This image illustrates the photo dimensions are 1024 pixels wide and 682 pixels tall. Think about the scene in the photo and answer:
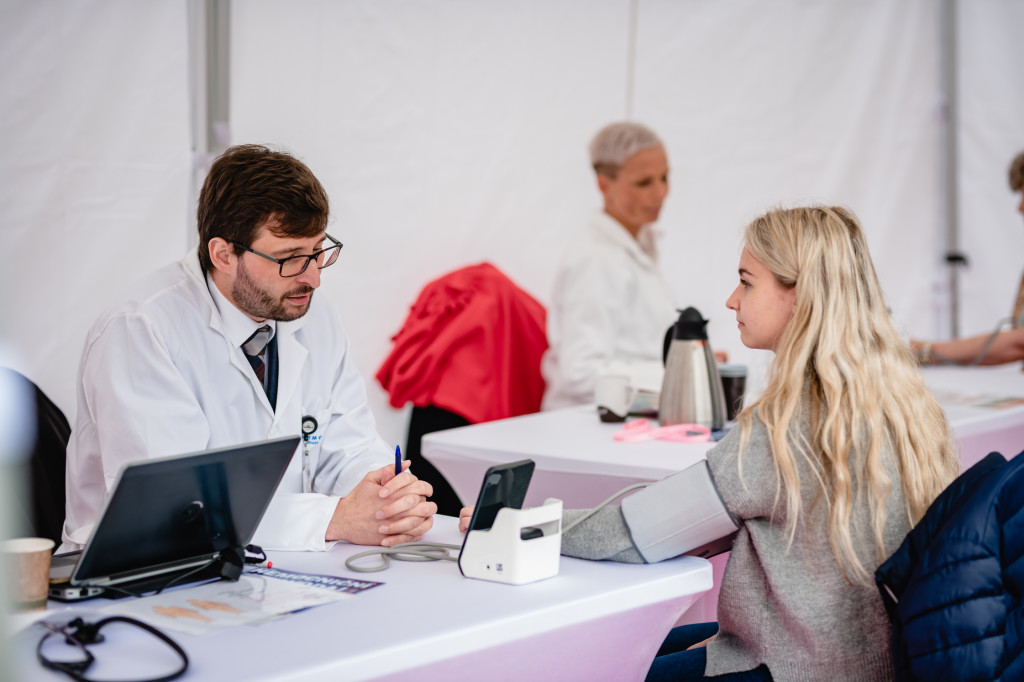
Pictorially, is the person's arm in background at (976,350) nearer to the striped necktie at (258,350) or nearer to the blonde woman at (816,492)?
the blonde woman at (816,492)

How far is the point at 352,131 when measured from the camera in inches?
129

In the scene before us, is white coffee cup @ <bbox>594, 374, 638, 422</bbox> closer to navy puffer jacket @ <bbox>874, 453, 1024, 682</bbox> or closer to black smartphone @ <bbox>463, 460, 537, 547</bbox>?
black smartphone @ <bbox>463, 460, 537, 547</bbox>

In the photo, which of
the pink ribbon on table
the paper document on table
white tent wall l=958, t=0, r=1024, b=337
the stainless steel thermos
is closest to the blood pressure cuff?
the paper document on table

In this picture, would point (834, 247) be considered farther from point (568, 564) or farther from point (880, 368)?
point (568, 564)

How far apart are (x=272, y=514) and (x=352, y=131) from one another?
1841 millimetres

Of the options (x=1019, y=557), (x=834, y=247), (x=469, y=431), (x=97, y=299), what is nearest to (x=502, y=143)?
(x=469, y=431)

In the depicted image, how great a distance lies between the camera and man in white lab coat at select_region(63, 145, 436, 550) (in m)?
1.74

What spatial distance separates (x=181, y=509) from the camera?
1.42m

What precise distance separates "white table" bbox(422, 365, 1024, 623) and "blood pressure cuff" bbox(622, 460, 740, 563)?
0.69m

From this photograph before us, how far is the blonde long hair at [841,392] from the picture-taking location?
1.52m

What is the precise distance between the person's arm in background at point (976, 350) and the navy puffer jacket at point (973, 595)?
255 centimetres

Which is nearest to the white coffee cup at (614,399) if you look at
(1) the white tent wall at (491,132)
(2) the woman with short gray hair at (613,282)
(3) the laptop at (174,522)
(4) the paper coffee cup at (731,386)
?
(4) the paper coffee cup at (731,386)

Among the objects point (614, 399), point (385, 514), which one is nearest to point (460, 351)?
point (614, 399)

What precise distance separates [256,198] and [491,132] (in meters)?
1.94
